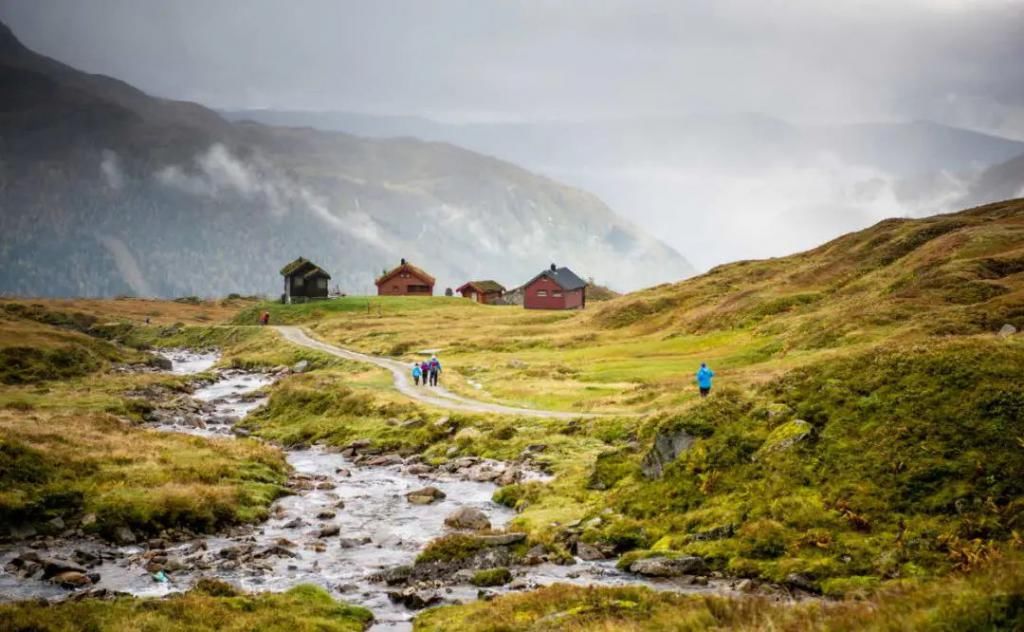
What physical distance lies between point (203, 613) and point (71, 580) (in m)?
8.17

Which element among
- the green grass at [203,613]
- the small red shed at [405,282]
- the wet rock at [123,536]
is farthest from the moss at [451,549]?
the small red shed at [405,282]

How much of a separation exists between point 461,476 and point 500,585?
777 inches

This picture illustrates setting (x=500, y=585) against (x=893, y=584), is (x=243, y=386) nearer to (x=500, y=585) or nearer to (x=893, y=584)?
(x=500, y=585)

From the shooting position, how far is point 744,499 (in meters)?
31.5

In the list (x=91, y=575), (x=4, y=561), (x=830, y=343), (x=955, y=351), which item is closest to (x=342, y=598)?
(x=91, y=575)

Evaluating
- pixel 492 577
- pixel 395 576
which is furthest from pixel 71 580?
pixel 492 577

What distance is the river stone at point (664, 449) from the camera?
36094 millimetres

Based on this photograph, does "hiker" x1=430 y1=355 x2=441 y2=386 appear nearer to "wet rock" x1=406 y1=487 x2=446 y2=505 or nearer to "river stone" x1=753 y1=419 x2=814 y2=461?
"wet rock" x1=406 y1=487 x2=446 y2=505

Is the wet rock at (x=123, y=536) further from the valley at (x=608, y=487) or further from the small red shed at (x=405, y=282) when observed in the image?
the small red shed at (x=405, y=282)

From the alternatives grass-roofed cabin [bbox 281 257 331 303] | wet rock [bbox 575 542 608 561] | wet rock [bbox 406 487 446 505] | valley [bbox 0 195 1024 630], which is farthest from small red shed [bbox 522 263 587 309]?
wet rock [bbox 575 542 608 561]

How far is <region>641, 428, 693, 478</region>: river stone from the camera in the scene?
118ft

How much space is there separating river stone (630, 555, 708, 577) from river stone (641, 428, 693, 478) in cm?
803

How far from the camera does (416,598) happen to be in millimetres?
26281

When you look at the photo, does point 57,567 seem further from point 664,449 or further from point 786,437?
point 786,437
